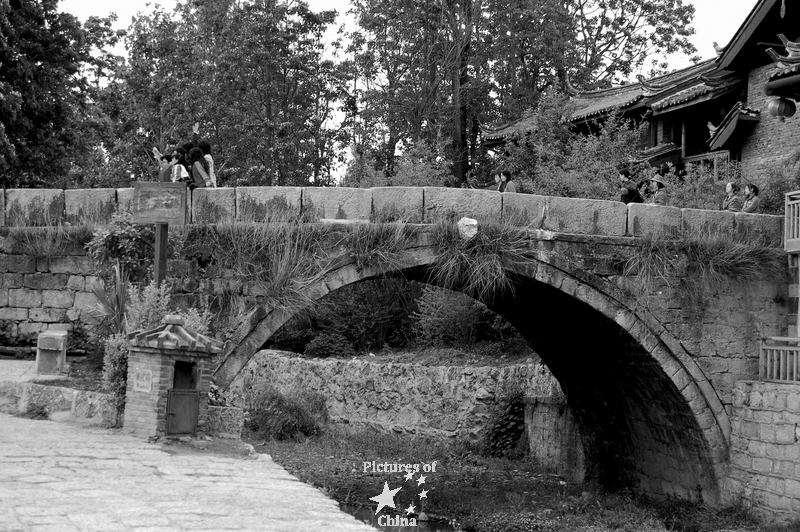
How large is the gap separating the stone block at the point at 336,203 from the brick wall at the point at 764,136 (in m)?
10.6

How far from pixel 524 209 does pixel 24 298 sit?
5.42 metres

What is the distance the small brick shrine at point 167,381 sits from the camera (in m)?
7.64

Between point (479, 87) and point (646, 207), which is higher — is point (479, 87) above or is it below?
above

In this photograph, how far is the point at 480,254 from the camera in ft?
35.3

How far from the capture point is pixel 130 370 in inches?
309

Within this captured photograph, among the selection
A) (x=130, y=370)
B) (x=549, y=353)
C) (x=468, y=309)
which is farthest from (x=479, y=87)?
(x=130, y=370)

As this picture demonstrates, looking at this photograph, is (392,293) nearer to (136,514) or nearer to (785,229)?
(785,229)

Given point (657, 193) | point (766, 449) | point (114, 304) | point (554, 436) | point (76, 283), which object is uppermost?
point (657, 193)

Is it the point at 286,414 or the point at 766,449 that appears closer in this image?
the point at 766,449

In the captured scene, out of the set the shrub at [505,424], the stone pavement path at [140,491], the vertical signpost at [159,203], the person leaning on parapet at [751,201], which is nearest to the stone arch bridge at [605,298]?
the person leaning on parapet at [751,201]

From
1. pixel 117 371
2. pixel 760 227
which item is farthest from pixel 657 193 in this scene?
pixel 117 371

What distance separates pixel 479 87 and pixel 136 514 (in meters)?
22.5

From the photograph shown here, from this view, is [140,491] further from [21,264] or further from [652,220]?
[652,220]

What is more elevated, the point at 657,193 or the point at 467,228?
the point at 657,193
